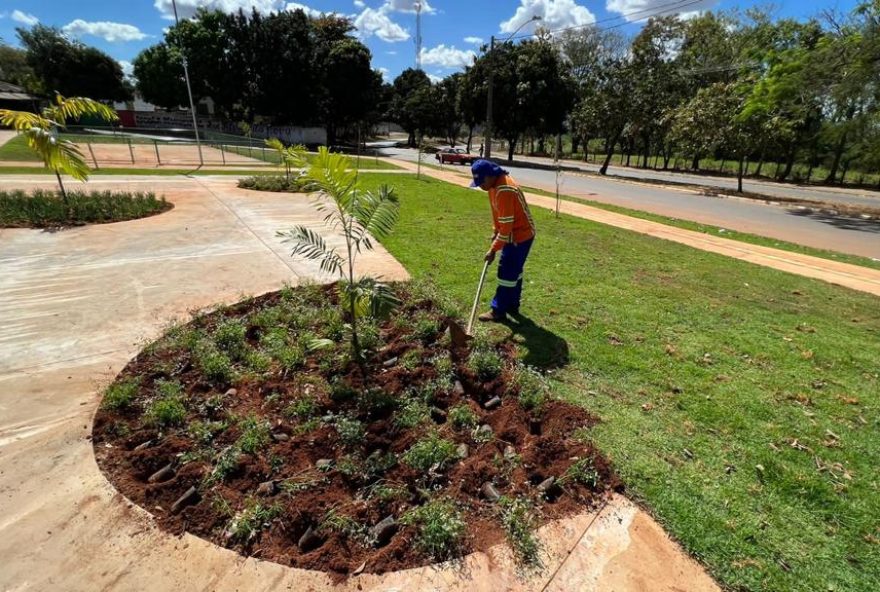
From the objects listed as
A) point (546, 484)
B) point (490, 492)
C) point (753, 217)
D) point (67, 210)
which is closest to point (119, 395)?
point (490, 492)

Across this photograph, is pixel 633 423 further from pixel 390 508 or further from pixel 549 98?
pixel 549 98

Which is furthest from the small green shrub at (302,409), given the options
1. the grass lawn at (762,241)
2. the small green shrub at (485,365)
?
the grass lawn at (762,241)

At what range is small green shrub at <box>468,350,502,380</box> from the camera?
377 cm

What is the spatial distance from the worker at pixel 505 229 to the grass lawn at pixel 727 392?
1.09 feet

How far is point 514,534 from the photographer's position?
2.34m

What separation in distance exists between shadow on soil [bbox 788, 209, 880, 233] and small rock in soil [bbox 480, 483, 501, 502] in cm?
1675

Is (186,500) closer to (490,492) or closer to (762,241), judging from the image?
(490,492)

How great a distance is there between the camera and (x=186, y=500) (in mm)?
2457

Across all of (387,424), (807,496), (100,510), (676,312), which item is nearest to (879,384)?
(676,312)

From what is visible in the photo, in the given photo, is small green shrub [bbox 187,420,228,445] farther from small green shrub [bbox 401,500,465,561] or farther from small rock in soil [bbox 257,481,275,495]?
small green shrub [bbox 401,500,465,561]

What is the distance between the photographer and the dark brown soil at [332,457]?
2311mm

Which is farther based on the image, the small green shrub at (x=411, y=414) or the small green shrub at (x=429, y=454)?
the small green shrub at (x=411, y=414)

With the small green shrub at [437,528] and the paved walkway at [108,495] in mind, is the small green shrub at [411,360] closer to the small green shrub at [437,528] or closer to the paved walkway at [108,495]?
the small green shrub at [437,528]

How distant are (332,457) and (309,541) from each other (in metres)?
0.60
